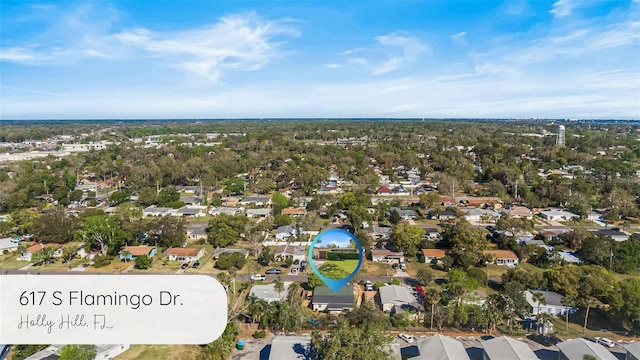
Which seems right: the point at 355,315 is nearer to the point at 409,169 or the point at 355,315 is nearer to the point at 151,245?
the point at 151,245

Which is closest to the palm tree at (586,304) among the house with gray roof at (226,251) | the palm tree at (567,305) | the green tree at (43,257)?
the palm tree at (567,305)

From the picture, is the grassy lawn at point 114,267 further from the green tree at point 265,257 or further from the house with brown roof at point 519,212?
the house with brown roof at point 519,212

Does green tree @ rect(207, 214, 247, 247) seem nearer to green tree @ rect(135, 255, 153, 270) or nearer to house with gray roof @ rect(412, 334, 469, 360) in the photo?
green tree @ rect(135, 255, 153, 270)

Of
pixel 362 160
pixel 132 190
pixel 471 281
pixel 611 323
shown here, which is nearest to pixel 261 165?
pixel 362 160

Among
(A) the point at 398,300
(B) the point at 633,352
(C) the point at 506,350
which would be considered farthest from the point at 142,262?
(B) the point at 633,352

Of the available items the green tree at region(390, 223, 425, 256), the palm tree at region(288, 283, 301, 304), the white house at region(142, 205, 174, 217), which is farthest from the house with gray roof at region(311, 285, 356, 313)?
the white house at region(142, 205, 174, 217)

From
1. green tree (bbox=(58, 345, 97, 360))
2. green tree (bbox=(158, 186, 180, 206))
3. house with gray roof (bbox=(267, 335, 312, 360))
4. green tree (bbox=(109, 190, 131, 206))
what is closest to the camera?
green tree (bbox=(58, 345, 97, 360))
